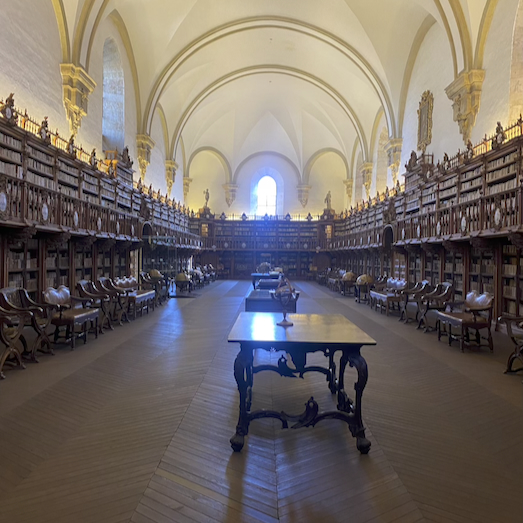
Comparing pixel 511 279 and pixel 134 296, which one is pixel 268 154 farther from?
pixel 511 279

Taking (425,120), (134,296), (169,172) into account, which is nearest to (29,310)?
(134,296)

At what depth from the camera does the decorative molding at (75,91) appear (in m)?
9.67

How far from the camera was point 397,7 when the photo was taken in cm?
1266

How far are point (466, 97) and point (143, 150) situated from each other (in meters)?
12.1

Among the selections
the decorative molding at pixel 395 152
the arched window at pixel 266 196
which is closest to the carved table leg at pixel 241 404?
the decorative molding at pixel 395 152

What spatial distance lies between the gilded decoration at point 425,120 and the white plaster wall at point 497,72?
2.66 metres

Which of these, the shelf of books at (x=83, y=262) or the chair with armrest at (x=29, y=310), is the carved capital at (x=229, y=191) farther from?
the chair with armrest at (x=29, y=310)

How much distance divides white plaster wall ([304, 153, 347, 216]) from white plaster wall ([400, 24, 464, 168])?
12061mm

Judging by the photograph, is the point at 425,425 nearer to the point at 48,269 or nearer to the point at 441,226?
the point at 441,226

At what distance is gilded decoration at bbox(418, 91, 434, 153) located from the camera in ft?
40.4

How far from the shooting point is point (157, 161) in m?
18.5

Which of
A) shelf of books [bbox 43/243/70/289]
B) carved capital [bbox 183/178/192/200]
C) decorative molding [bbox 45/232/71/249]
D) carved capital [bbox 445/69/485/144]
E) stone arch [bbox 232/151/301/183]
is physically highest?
stone arch [bbox 232/151/301/183]

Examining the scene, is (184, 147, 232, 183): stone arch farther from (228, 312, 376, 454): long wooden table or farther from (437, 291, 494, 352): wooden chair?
(228, 312, 376, 454): long wooden table

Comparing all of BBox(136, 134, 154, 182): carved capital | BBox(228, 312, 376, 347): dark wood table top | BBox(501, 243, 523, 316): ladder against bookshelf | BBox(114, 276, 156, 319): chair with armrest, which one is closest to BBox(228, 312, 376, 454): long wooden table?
BBox(228, 312, 376, 347): dark wood table top
